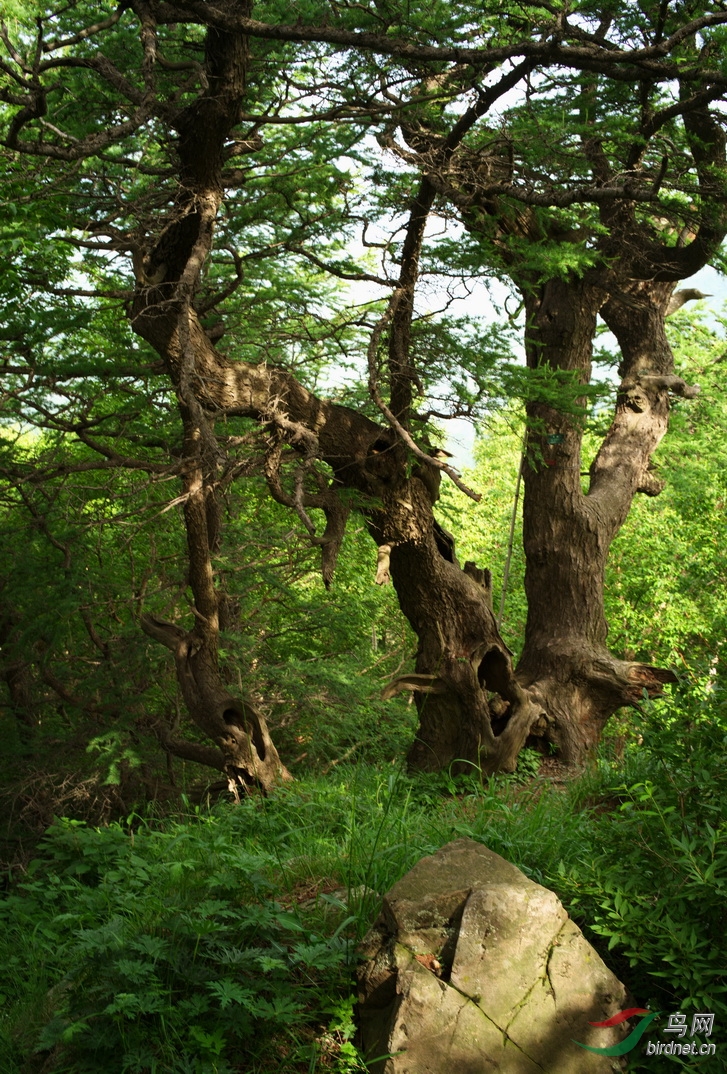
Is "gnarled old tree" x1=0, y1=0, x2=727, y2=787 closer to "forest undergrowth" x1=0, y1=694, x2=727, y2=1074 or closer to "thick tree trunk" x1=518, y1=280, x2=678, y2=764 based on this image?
"thick tree trunk" x1=518, y1=280, x2=678, y2=764

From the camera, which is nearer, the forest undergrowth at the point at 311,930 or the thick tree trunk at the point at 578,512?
the forest undergrowth at the point at 311,930

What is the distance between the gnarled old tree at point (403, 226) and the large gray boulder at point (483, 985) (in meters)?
3.29

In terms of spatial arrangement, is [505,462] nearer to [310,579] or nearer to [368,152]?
[310,579]

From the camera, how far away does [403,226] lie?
24.1 ft

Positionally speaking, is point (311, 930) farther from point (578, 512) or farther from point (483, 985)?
point (578, 512)

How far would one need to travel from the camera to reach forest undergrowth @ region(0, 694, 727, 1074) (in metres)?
2.90

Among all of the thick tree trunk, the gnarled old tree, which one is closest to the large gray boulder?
the gnarled old tree

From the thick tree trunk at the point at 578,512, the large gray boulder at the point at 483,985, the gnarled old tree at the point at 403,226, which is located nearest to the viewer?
the large gray boulder at the point at 483,985

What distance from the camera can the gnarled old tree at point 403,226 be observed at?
619cm

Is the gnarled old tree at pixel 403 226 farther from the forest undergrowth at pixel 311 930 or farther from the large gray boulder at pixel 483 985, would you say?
the large gray boulder at pixel 483 985

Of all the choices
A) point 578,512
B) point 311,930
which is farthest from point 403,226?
point 311,930

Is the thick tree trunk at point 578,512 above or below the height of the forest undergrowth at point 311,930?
above

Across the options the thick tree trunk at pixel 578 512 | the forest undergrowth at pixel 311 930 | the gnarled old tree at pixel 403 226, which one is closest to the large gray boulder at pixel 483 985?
the forest undergrowth at pixel 311 930

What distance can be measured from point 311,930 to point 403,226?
18.1 feet
